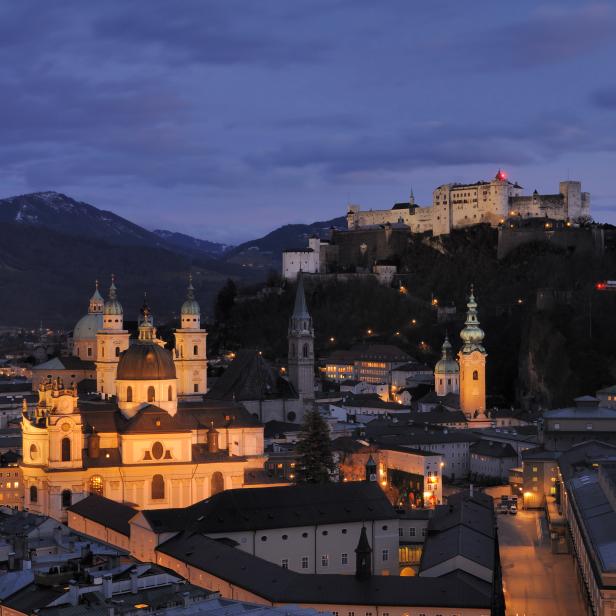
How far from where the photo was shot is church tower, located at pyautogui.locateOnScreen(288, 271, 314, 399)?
92.9 meters

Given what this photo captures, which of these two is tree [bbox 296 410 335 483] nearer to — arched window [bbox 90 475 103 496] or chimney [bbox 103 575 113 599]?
arched window [bbox 90 475 103 496]

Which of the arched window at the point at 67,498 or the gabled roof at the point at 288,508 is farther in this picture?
the arched window at the point at 67,498

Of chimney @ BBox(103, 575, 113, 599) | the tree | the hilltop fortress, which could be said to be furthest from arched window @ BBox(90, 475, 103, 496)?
the hilltop fortress

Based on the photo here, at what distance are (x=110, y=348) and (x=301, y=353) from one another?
1198cm

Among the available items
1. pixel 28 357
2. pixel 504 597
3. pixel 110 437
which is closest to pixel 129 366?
pixel 110 437

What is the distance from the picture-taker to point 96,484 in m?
67.4

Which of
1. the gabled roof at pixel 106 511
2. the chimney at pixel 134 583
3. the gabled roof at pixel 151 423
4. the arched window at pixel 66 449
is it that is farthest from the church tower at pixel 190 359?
the chimney at pixel 134 583

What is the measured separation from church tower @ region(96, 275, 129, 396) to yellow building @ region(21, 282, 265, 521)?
1681 cm

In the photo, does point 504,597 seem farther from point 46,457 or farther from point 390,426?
point 390,426

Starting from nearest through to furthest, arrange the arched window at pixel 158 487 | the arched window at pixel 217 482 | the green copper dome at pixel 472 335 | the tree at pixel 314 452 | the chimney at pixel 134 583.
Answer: the chimney at pixel 134 583 → the arched window at pixel 158 487 → the arched window at pixel 217 482 → the tree at pixel 314 452 → the green copper dome at pixel 472 335

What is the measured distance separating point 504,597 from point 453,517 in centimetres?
751

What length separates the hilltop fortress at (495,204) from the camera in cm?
13712

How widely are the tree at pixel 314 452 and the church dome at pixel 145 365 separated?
24.2 feet

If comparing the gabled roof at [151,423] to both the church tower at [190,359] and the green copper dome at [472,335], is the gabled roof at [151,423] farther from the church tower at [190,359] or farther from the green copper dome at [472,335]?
the green copper dome at [472,335]
